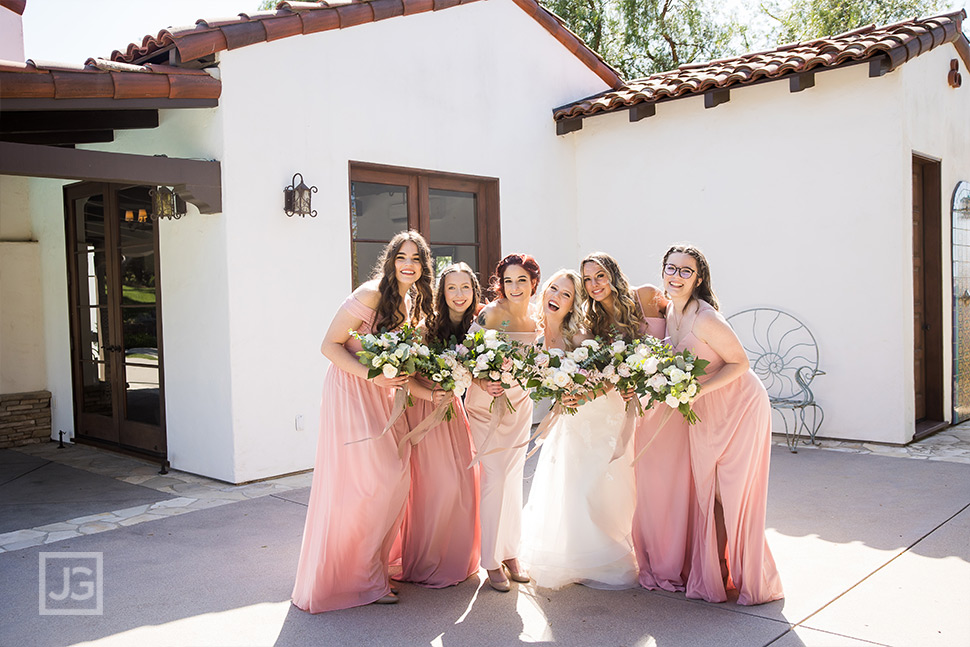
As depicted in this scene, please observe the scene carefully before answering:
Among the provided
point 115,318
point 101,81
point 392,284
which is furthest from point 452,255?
point 392,284

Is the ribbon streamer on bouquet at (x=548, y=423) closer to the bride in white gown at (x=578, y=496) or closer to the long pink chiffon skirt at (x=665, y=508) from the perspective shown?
the bride in white gown at (x=578, y=496)

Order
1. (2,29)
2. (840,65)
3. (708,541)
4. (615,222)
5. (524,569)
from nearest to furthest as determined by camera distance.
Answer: (708,541)
(524,569)
(840,65)
(2,29)
(615,222)

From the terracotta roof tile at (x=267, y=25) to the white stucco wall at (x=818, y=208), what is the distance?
2.75 m

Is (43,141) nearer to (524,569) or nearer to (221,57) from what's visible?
(221,57)

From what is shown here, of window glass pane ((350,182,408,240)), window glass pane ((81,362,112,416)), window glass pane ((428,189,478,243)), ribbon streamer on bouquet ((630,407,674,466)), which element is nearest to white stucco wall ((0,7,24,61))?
window glass pane ((81,362,112,416))

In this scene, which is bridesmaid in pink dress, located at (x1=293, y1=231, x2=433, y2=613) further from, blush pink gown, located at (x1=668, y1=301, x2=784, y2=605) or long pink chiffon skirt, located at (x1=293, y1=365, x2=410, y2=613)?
blush pink gown, located at (x1=668, y1=301, x2=784, y2=605)

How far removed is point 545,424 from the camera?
3.90 m

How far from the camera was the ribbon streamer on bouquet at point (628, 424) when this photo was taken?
3.74 meters

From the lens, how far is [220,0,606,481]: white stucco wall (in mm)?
5977

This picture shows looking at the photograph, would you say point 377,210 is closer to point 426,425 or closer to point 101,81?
point 101,81

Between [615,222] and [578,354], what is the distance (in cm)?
502

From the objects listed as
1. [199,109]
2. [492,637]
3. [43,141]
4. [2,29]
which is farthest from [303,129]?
[492,637]

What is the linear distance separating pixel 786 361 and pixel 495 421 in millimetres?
4406

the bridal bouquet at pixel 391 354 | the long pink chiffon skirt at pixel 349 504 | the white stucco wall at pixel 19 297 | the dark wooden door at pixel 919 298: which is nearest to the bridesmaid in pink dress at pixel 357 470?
the long pink chiffon skirt at pixel 349 504
